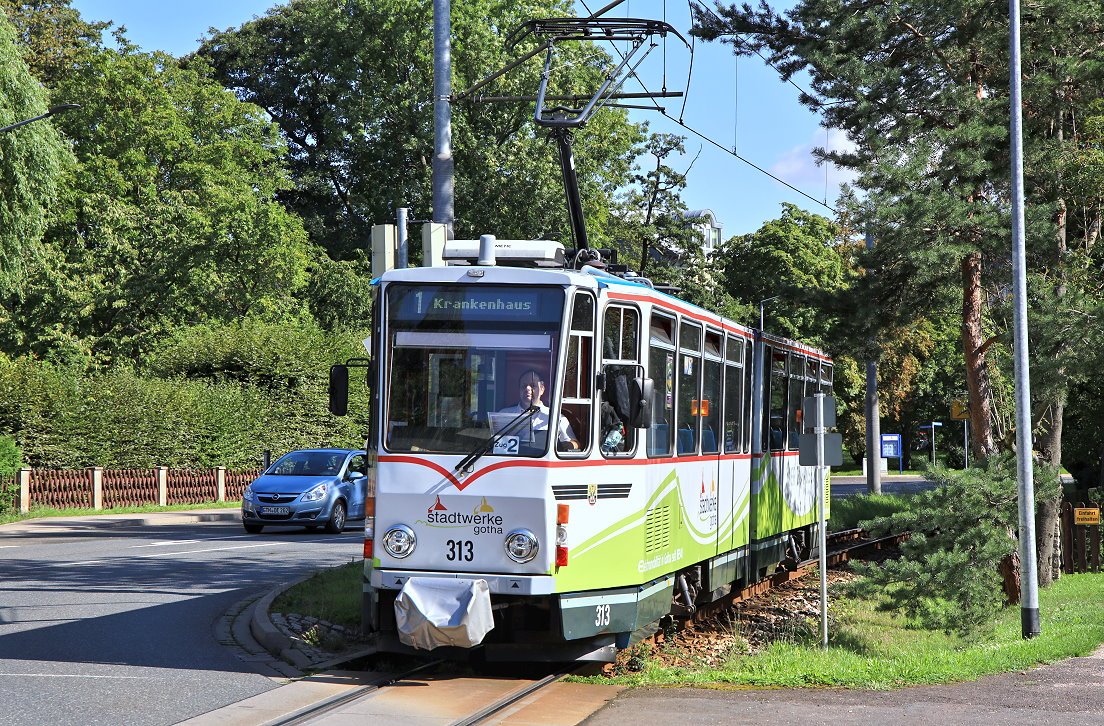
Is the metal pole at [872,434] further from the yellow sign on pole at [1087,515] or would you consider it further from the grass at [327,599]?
the grass at [327,599]

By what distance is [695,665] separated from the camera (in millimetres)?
12211

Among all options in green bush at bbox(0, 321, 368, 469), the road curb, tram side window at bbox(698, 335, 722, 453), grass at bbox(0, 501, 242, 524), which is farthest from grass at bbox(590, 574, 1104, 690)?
green bush at bbox(0, 321, 368, 469)

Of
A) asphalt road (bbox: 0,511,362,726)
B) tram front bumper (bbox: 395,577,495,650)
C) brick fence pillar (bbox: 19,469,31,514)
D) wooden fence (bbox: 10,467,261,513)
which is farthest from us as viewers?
wooden fence (bbox: 10,467,261,513)

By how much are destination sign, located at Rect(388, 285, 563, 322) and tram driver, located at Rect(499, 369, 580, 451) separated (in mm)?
471

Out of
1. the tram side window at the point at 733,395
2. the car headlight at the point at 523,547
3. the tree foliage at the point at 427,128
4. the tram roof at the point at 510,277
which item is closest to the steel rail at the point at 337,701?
the car headlight at the point at 523,547

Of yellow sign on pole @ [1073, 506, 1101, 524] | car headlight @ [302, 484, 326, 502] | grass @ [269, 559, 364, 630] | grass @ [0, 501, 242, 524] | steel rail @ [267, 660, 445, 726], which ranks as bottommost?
steel rail @ [267, 660, 445, 726]

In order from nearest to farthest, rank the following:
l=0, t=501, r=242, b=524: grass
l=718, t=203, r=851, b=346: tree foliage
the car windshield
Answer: the car windshield → l=0, t=501, r=242, b=524: grass → l=718, t=203, r=851, b=346: tree foliage

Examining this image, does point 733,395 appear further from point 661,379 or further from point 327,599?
point 327,599

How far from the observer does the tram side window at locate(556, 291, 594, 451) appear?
34.6ft

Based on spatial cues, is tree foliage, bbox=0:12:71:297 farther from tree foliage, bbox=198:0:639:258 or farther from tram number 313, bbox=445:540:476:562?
tram number 313, bbox=445:540:476:562

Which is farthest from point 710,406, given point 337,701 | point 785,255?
point 785,255

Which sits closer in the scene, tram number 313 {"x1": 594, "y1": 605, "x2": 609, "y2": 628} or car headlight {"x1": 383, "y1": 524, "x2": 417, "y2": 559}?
car headlight {"x1": 383, "y1": 524, "x2": 417, "y2": 559}

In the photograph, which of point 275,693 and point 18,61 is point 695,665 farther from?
point 18,61

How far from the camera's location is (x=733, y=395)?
1512 centimetres
